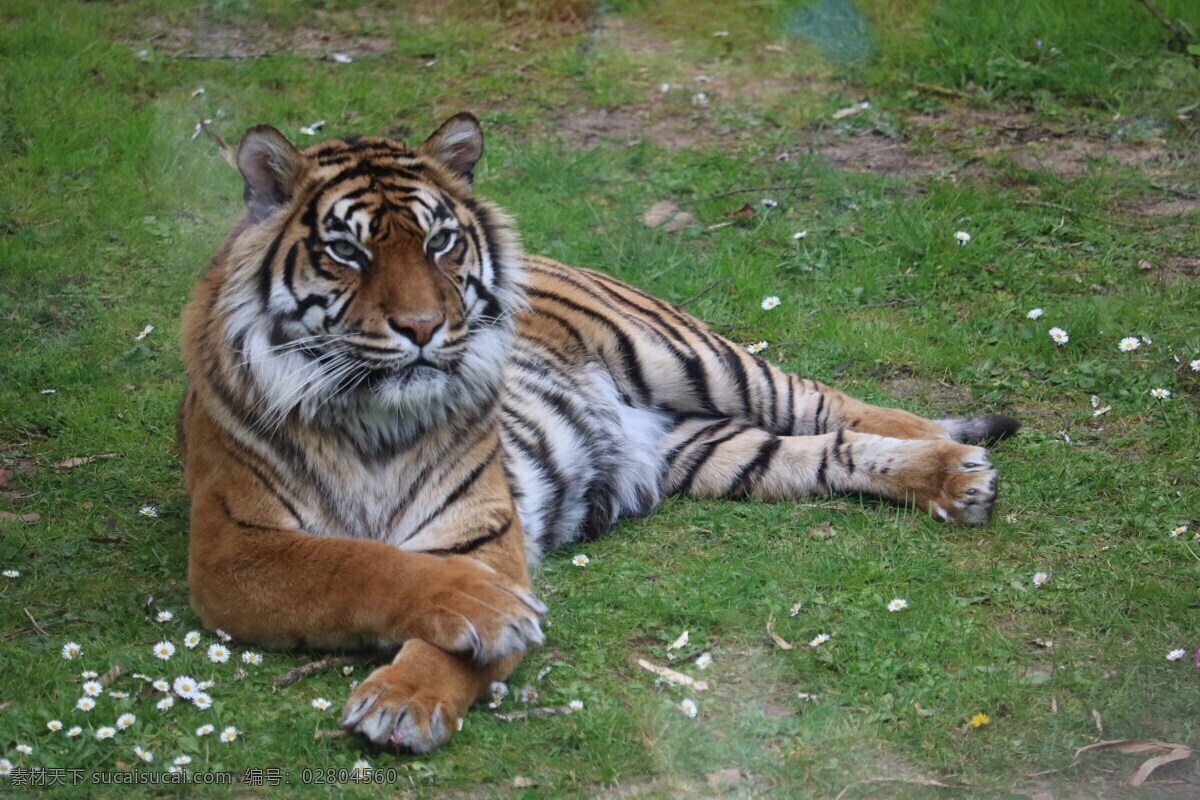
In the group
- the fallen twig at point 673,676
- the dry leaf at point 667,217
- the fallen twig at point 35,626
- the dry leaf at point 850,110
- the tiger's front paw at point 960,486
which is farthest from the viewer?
the dry leaf at point 850,110

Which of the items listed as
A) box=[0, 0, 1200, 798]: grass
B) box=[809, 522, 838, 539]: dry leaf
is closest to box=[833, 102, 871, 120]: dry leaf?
box=[0, 0, 1200, 798]: grass

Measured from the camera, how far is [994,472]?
3.99m

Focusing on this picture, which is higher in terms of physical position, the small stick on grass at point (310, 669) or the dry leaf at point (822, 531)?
the small stick on grass at point (310, 669)

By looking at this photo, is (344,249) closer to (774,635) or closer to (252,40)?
(774,635)

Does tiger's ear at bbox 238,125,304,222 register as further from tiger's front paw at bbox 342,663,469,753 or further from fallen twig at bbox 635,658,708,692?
fallen twig at bbox 635,658,708,692

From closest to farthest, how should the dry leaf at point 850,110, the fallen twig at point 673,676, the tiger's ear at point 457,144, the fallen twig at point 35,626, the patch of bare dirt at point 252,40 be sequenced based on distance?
1. the fallen twig at point 673,676
2. the fallen twig at point 35,626
3. the tiger's ear at point 457,144
4. the dry leaf at point 850,110
5. the patch of bare dirt at point 252,40

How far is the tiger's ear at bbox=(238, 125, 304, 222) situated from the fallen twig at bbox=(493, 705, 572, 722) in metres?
1.41

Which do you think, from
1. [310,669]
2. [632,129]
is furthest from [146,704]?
[632,129]

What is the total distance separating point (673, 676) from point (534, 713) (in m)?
0.39

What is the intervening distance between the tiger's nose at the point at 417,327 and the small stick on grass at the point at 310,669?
782 millimetres

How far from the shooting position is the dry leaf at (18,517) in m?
3.99

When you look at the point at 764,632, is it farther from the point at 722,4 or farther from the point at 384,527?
the point at 722,4

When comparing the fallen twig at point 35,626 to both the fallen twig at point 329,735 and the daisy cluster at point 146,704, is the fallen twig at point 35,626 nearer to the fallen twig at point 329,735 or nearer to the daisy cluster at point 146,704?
the daisy cluster at point 146,704

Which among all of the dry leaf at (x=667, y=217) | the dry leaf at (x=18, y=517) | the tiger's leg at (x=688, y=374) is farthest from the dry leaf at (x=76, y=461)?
the dry leaf at (x=667, y=217)
